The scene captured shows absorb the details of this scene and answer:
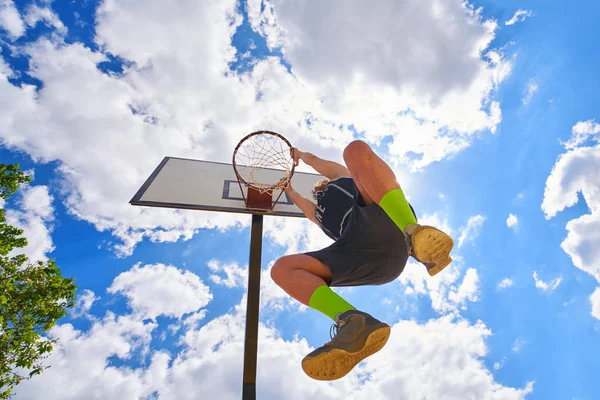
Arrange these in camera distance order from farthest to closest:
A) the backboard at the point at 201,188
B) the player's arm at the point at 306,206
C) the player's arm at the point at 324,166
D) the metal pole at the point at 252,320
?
the backboard at the point at 201,188 → the player's arm at the point at 306,206 → the player's arm at the point at 324,166 → the metal pole at the point at 252,320

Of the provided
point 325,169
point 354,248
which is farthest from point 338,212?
point 325,169

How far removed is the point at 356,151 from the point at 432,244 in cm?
73

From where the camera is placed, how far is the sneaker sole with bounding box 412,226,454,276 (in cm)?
178

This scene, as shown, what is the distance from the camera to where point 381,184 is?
209cm

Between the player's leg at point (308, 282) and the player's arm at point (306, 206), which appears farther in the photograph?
the player's arm at point (306, 206)

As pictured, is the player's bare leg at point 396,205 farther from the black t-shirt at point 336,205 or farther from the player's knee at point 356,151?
the black t-shirt at point 336,205

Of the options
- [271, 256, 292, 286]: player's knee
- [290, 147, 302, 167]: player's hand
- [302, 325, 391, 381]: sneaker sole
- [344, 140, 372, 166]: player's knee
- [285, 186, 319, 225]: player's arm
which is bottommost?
[302, 325, 391, 381]: sneaker sole

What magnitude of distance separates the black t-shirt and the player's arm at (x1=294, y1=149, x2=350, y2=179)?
31 cm

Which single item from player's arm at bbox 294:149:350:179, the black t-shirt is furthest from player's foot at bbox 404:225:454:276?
player's arm at bbox 294:149:350:179

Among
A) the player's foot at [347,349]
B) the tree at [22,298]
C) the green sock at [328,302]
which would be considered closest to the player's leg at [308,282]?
the green sock at [328,302]

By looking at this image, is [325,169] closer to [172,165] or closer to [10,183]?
[172,165]

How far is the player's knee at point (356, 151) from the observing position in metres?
2.18

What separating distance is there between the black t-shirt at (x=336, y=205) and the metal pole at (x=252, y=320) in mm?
769

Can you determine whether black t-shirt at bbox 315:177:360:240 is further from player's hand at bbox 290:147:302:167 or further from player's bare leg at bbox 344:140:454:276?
player's hand at bbox 290:147:302:167
